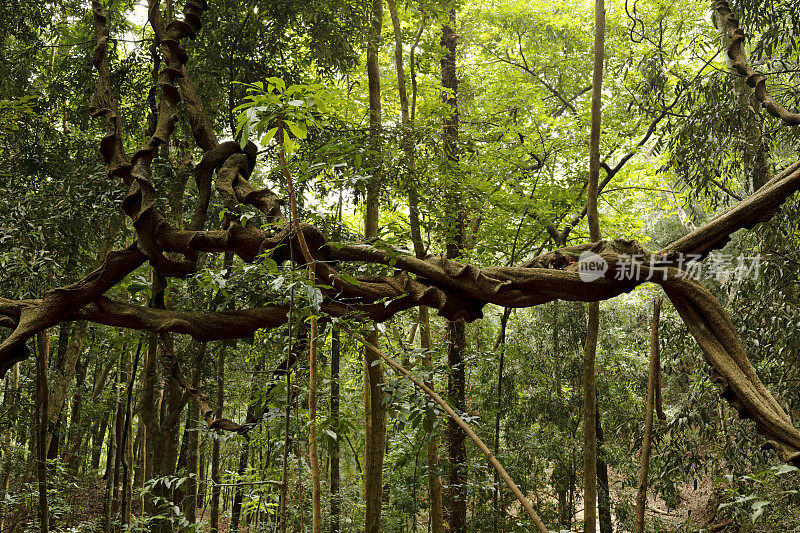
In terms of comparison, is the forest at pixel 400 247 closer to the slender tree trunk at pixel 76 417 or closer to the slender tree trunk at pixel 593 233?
the slender tree trunk at pixel 593 233

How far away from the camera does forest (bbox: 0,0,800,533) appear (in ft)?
7.47

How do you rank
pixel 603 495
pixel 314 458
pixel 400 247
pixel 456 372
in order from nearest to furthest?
pixel 314 458
pixel 400 247
pixel 456 372
pixel 603 495

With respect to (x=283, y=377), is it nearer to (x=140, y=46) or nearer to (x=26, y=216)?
(x=26, y=216)

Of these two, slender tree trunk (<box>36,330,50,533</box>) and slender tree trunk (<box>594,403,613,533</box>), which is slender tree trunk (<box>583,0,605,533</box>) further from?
slender tree trunk (<box>594,403,613,533</box>)

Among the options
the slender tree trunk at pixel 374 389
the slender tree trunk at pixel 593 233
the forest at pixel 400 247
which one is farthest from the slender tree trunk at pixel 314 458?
the slender tree trunk at pixel 374 389

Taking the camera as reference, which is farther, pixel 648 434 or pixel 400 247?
pixel 400 247

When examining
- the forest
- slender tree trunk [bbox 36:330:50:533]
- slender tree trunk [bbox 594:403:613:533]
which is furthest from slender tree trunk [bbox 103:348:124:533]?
Answer: slender tree trunk [bbox 594:403:613:533]

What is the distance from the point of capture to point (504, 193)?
580 cm

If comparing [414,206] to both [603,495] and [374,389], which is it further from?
[603,495]

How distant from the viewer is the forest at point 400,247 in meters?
2.28

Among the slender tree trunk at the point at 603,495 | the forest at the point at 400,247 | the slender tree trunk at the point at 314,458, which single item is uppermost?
the forest at the point at 400,247

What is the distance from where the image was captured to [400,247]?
2.38 metres

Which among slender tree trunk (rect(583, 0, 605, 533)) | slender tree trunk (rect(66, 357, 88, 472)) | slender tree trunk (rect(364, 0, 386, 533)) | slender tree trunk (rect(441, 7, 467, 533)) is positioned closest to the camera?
slender tree trunk (rect(583, 0, 605, 533))

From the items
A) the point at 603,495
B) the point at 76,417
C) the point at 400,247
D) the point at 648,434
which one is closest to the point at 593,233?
the point at 400,247
